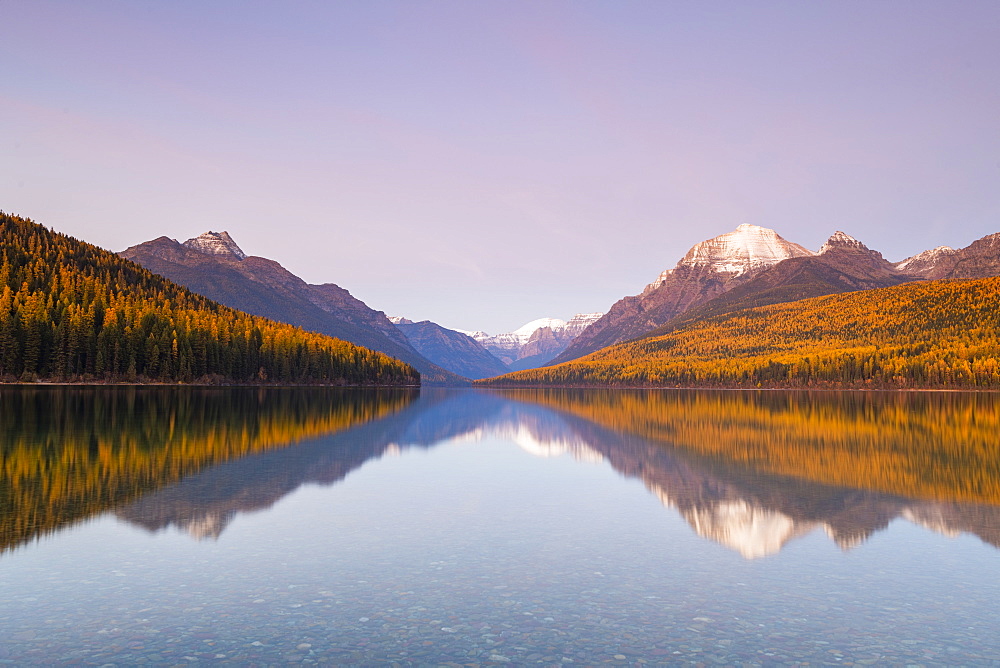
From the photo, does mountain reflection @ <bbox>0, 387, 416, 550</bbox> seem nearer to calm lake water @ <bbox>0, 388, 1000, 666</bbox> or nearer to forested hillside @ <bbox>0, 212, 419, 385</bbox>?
calm lake water @ <bbox>0, 388, 1000, 666</bbox>

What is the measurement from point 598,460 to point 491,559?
25.9 m

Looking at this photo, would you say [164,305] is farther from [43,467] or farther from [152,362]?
[43,467]

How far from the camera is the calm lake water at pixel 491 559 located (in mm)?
12570

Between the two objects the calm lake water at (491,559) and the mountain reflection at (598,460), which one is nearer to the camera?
the calm lake water at (491,559)

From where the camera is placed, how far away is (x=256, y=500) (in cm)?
2623

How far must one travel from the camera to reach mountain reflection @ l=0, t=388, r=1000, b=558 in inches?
914

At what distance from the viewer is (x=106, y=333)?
454 feet

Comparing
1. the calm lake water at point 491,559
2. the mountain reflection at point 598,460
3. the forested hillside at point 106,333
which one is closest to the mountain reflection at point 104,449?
the mountain reflection at point 598,460

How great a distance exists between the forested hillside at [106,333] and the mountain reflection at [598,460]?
7366 centimetres

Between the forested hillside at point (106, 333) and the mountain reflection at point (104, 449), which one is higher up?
the forested hillside at point (106, 333)

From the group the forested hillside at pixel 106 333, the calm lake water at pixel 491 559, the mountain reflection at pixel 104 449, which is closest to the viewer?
the calm lake water at pixel 491 559

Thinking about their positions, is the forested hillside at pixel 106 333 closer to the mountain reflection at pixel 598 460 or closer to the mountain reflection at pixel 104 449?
the mountain reflection at pixel 104 449

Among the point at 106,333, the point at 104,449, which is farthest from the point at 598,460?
the point at 106,333

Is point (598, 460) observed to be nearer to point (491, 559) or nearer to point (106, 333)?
point (491, 559)
